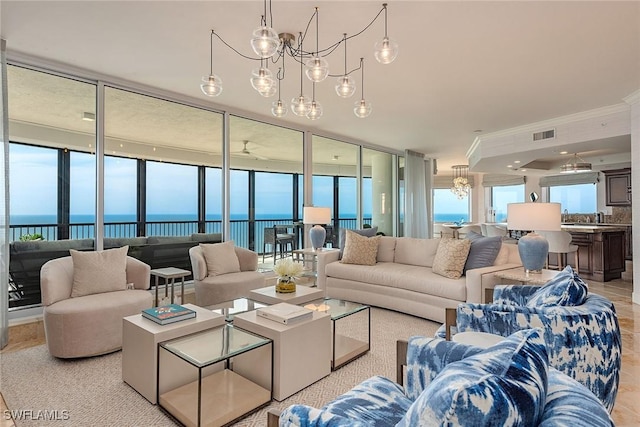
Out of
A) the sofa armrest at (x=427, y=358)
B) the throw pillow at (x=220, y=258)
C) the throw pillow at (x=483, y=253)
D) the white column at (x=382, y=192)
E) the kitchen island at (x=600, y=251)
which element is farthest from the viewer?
the white column at (x=382, y=192)

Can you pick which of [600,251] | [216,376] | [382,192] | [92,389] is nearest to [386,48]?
[216,376]

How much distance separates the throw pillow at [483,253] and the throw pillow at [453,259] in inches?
2.4

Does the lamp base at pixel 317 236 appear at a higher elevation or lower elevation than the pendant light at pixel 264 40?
lower

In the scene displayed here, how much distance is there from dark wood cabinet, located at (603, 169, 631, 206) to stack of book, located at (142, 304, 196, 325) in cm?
882

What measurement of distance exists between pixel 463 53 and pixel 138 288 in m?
3.86

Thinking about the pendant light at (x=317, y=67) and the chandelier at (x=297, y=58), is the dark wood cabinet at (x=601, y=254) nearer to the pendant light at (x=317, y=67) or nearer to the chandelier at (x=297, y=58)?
the chandelier at (x=297, y=58)

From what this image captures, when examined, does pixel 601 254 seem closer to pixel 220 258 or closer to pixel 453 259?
pixel 453 259

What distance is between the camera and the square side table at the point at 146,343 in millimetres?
2090

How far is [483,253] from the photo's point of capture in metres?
3.62

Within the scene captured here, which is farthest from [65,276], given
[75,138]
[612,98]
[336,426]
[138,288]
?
[612,98]

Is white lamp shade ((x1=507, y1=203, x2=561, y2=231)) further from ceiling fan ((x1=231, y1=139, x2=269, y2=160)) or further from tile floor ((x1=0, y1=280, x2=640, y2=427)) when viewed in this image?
ceiling fan ((x1=231, y1=139, x2=269, y2=160))

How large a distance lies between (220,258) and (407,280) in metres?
2.15

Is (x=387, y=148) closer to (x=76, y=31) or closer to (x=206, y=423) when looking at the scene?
(x=76, y=31)

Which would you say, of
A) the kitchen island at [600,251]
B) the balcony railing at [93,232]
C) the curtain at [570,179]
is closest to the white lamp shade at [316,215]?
the balcony railing at [93,232]
